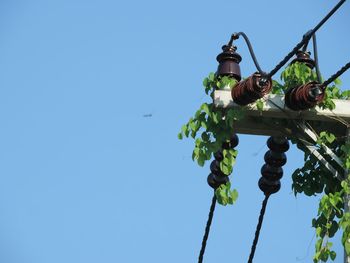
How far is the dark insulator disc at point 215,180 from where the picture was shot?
8227 mm

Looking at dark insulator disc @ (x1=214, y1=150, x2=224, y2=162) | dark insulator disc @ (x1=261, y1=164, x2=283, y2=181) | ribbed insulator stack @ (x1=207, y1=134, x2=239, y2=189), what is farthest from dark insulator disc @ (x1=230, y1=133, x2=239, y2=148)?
dark insulator disc @ (x1=261, y1=164, x2=283, y2=181)

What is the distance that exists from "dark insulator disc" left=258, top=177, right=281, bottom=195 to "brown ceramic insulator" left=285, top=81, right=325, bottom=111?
106cm

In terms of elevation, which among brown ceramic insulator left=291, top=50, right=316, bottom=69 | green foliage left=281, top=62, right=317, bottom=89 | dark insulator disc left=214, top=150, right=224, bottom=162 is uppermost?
brown ceramic insulator left=291, top=50, right=316, bottom=69

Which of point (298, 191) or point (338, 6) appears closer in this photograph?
point (338, 6)

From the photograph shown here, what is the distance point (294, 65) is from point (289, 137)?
24.5 inches

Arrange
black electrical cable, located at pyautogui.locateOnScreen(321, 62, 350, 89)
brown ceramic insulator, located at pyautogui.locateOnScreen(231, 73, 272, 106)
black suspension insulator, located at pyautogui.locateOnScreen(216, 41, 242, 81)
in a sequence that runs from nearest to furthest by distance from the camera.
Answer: black electrical cable, located at pyautogui.locateOnScreen(321, 62, 350, 89) → brown ceramic insulator, located at pyautogui.locateOnScreen(231, 73, 272, 106) → black suspension insulator, located at pyautogui.locateOnScreen(216, 41, 242, 81)

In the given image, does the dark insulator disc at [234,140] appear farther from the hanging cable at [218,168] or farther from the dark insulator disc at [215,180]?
the dark insulator disc at [215,180]

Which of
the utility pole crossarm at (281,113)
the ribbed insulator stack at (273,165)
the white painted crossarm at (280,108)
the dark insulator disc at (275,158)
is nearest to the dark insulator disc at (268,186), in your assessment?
the ribbed insulator stack at (273,165)

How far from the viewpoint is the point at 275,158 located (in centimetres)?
840

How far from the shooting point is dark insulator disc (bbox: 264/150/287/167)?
839cm

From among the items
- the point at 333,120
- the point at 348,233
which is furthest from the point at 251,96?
the point at 348,233

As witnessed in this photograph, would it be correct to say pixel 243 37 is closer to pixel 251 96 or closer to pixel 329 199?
pixel 251 96

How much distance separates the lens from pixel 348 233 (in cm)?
741

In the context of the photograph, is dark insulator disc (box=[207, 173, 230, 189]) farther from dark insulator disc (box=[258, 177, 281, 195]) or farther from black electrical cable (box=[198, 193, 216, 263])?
dark insulator disc (box=[258, 177, 281, 195])
